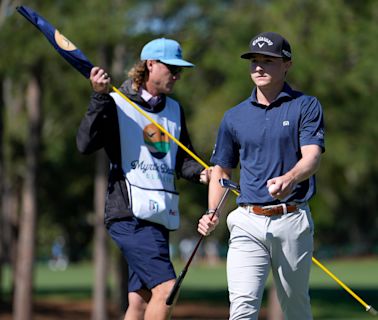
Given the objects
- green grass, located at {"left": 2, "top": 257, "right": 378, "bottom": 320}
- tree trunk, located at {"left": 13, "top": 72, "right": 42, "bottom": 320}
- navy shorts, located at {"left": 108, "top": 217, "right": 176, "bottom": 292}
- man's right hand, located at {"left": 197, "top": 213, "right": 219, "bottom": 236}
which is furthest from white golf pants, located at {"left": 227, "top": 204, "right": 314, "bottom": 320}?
green grass, located at {"left": 2, "top": 257, "right": 378, "bottom": 320}

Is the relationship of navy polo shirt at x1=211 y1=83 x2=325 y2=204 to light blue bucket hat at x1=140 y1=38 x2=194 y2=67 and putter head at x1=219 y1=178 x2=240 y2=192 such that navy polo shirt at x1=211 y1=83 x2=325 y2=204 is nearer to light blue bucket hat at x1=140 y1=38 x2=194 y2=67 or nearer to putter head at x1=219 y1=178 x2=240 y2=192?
putter head at x1=219 y1=178 x2=240 y2=192

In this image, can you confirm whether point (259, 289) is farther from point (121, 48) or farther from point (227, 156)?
point (121, 48)

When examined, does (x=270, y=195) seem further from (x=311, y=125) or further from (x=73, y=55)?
(x=73, y=55)

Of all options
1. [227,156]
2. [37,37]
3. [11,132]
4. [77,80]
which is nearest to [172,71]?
[227,156]

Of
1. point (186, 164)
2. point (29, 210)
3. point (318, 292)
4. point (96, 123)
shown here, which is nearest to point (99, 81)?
point (96, 123)

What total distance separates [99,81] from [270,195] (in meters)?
1.59

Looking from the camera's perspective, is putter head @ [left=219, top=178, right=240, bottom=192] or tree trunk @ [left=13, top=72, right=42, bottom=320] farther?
tree trunk @ [left=13, top=72, right=42, bottom=320]

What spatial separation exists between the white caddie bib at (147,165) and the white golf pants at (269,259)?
1.02 meters

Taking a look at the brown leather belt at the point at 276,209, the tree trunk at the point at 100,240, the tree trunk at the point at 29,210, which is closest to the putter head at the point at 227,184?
the brown leather belt at the point at 276,209

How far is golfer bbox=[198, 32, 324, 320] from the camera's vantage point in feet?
22.4

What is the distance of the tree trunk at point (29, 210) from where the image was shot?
75.5ft

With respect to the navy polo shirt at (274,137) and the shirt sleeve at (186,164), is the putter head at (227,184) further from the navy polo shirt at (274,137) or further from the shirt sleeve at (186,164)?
the shirt sleeve at (186,164)

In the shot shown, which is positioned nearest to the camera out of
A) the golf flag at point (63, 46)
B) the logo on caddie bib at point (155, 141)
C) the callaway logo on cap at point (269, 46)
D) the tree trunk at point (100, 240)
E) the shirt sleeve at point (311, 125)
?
the shirt sleeve at point (311, 125)

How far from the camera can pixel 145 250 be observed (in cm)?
783
